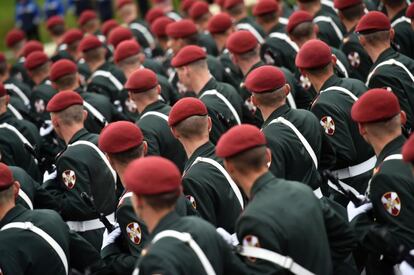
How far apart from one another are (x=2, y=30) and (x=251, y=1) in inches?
338

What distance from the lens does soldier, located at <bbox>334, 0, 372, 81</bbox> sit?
35.4 feet

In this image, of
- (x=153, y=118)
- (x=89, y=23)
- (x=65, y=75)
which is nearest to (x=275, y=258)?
(x=153, y=118)

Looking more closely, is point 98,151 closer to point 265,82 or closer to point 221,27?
point 265,82

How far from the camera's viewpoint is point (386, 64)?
29.6 feet

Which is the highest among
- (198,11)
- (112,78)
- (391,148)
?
(391,148)

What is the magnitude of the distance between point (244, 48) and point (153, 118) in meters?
1.85

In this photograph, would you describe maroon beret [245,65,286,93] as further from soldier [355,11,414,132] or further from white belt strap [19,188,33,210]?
white belt strap [19,188,33,210]

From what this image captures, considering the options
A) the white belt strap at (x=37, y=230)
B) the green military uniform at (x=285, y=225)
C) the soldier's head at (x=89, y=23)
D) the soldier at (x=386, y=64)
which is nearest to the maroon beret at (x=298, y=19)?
the soldier at (x=386, y=64)

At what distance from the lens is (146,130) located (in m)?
9.03

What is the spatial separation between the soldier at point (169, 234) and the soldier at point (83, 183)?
285cm

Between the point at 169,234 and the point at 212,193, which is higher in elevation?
the point at 169,234

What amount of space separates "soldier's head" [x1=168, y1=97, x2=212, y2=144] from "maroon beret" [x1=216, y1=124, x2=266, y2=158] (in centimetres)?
159

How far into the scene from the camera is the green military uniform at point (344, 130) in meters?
8.20

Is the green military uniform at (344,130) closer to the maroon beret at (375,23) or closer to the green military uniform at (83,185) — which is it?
the maroon beret at (375,23)
